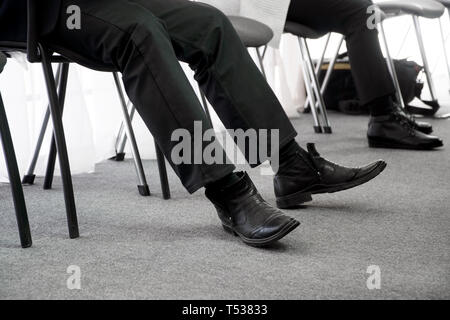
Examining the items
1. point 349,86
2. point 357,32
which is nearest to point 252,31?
point 357,32

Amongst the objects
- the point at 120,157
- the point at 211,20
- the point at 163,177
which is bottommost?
the point at 120,157

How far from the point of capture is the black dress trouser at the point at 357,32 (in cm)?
209

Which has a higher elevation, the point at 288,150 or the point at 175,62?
the point at 175,62

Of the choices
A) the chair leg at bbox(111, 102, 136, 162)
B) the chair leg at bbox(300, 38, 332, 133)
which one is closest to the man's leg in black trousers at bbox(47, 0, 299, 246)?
the chair leg at bbox(111, 102, 136, 162)

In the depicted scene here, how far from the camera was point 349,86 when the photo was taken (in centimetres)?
328

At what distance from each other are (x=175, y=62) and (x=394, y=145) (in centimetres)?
123

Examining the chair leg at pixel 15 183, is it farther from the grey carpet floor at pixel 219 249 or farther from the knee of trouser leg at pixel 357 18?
the knee of trouser leg at pixel 357 18

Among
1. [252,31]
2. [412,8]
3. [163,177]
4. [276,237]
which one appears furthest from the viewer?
[412,8]

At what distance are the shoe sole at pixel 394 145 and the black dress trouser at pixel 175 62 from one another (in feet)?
3.19

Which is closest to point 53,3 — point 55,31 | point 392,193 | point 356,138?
point 55,31

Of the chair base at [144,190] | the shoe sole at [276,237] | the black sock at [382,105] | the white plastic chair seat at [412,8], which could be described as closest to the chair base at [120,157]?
the chair base at [144,190]

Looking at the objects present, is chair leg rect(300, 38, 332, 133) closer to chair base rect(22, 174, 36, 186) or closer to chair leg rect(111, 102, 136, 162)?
chair leg rect(111, 102, 136, 162)

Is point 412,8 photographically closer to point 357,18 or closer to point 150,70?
point 357,18
